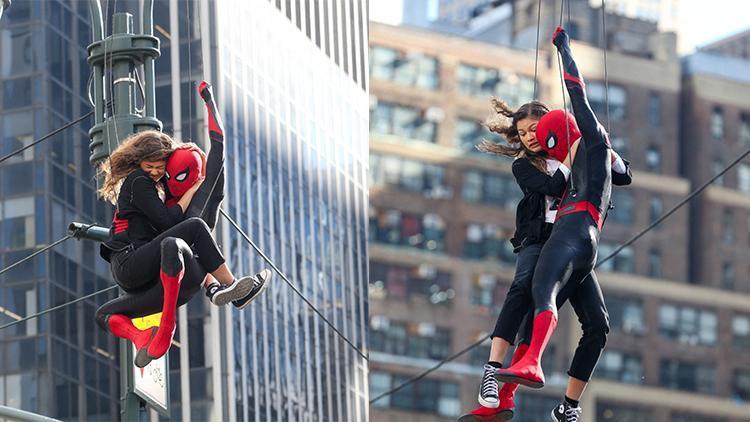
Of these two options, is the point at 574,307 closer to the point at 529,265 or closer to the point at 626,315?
the point at 529,265

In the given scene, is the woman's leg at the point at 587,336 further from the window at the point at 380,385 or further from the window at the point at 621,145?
the window at the point at 621,145

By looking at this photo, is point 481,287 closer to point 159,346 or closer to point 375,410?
point 375,410

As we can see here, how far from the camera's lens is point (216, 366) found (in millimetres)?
60719

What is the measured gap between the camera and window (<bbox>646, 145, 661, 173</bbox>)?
115 meters

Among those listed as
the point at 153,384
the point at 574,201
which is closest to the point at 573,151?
the point at 574,201

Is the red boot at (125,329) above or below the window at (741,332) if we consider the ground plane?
above

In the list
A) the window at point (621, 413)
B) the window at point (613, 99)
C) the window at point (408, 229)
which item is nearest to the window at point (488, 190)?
the window at point (408, 229)

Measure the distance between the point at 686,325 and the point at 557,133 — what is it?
314ft

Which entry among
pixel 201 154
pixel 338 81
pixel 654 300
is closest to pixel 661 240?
pixel 654 300

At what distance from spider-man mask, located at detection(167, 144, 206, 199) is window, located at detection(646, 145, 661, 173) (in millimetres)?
96877

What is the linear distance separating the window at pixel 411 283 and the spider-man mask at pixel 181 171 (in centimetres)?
8372

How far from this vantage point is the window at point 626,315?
110312 millimetres

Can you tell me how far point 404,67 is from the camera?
109 m

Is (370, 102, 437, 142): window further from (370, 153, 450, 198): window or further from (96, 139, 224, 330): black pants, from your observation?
(96, 139, 224, 330): black pants
